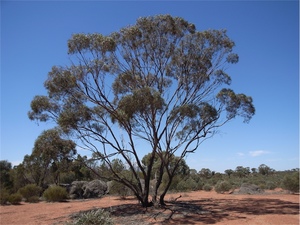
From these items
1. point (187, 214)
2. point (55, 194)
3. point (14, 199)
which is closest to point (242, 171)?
point (55, 194)

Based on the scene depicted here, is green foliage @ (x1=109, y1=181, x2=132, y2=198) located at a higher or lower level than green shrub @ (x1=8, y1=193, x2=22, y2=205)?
higher

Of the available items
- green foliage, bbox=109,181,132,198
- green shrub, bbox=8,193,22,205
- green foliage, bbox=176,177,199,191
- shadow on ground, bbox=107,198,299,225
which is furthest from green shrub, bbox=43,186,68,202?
green foliage, bbox=176,177,199,191

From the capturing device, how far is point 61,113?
16672mm

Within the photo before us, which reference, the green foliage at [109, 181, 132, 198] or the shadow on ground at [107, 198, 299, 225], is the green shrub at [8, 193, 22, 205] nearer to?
the green foliage at [109, 181, 132, 198]

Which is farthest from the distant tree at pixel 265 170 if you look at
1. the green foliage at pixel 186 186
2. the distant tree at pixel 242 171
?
the green foliage at pixel 186 186

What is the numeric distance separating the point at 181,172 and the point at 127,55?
2652cm

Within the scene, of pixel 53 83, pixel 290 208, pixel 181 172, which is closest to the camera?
pixel 290 208

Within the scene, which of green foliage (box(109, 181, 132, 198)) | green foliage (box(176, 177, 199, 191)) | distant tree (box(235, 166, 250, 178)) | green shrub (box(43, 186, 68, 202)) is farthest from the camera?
distant tree (box(235, 166, 250, 178))

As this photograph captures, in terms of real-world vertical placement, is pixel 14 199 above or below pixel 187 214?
above

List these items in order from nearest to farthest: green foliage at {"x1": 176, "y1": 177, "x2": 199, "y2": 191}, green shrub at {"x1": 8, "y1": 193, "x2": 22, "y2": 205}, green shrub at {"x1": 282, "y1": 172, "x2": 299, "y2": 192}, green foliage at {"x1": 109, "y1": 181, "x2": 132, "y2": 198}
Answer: green shrub at {"x1": 8, "y1": 193, "x2": 22, "y2": 205} < green shrub at {"x1": 282, "y1": 172, "x2": 299, "y2": 192} < green foliage at {"x1": 109, "y1": 181, "x2": 132, "y2": 198} < green foliage at {"x1": 176, "y1": 177, "x2": 199, "y2": 191}

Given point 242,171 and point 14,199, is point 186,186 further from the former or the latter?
point 242,171

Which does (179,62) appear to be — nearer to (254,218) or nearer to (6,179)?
(254,218)

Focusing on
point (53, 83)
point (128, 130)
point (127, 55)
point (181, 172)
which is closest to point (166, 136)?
point (128, 130)

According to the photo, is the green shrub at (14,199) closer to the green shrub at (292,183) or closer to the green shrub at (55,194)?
the green shrub at (55,194)
